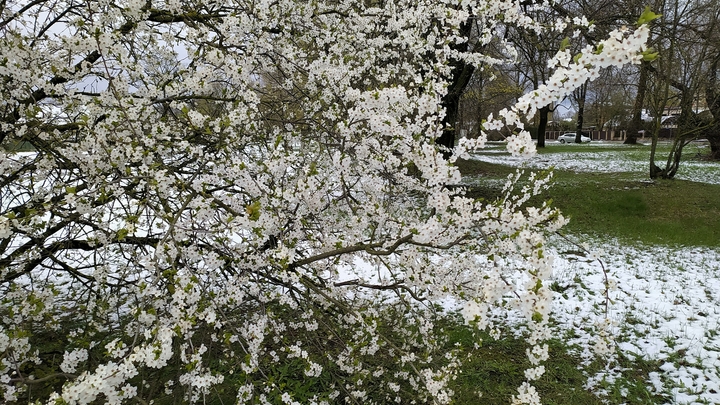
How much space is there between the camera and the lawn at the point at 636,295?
14.3ft

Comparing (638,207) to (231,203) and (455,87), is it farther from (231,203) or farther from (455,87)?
(231,203)

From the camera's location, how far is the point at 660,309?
5.90 m

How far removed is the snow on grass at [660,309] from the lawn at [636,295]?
13mm

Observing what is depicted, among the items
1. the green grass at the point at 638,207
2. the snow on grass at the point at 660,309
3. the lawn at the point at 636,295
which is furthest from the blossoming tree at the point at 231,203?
the green grass at the point at 638,207

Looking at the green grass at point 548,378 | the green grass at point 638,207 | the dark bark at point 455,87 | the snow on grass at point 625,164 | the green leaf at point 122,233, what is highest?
the dark bark at point 455,87

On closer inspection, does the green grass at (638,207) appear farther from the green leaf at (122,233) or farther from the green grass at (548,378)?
the green leaf at (122,233)

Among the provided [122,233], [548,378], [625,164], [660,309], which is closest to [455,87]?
[660,309]

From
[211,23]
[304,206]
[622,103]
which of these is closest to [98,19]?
[211,23]

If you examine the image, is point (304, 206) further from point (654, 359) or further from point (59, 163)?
point (654, 359)

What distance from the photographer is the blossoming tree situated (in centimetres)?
242

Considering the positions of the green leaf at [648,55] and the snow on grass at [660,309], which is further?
the snow on grass at [660,309]

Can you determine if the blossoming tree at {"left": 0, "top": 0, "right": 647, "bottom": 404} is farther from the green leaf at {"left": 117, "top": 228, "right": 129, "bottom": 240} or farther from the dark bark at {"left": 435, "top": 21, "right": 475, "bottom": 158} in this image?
the dark bark at {"left": 435, "top": 21, "right": 475, "bottom": 158}

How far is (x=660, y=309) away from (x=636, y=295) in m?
0.44

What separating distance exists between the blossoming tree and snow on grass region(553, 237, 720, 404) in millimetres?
2221
